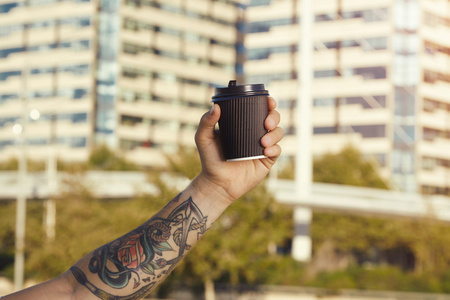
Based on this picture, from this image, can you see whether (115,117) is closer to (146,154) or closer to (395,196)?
(146,154)

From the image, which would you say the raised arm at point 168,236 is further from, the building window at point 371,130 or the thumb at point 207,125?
the building window at point 371,130

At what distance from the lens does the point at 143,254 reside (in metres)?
2.25

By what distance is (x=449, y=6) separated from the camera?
81500 mm

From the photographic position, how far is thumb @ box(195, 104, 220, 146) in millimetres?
2215

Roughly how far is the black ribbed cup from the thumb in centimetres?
4

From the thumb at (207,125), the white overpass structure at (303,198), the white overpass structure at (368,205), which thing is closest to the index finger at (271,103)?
the thumb at (207,125)

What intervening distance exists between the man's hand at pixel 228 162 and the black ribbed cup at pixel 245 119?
0.02m

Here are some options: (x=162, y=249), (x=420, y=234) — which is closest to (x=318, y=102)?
(x=420, y=234)

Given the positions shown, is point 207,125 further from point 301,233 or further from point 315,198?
point 301,233

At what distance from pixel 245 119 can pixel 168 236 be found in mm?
414

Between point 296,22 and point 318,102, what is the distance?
9.83m

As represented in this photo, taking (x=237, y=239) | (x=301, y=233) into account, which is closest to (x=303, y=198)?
(x=301, y=233)

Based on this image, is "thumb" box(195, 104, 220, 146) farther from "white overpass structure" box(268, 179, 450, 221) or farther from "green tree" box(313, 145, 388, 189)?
"green tree" box(313, 145, 388, 189)

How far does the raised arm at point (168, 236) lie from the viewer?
2.20 meters
